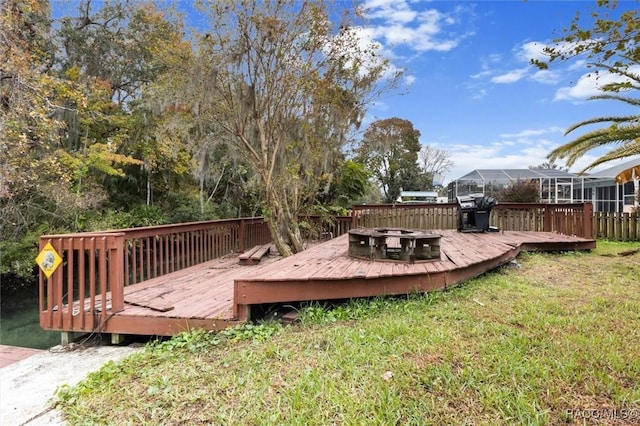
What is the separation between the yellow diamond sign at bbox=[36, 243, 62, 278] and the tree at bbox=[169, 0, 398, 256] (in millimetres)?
3864

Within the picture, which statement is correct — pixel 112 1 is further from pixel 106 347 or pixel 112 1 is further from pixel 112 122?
pixel 106 347

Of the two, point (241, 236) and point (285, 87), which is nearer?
point (285, 87)

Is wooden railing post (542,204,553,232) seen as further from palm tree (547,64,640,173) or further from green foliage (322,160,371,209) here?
green foliage (322,160,371,209)

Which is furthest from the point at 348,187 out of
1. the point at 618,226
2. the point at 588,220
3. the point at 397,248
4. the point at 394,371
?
the point at 394,371

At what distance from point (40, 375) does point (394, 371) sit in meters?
2.70

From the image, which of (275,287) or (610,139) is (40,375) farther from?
(610,139)

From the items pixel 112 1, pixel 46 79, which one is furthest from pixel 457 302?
pixel 112 1

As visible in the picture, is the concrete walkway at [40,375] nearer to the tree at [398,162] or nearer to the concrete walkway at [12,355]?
Answer: the concrete walkway at [12,355]

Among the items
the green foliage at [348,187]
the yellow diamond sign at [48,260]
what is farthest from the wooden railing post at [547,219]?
the yellow diamond sign at [48,260]

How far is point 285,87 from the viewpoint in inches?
266

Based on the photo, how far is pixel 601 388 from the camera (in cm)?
196

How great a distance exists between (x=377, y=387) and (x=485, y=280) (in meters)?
3.10

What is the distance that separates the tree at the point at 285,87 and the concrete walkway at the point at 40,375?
13.5 ft

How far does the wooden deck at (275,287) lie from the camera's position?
3244mm
